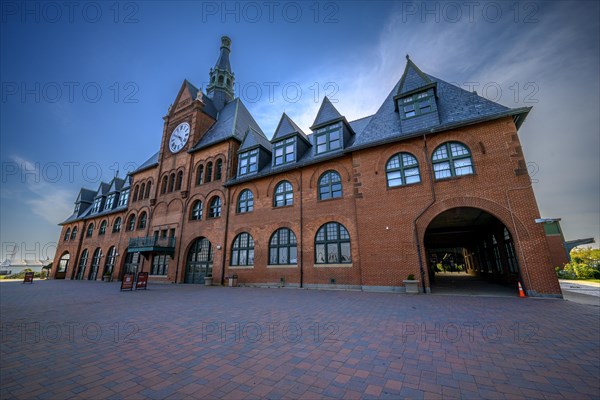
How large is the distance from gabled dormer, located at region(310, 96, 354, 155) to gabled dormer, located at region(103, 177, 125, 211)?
3181cm

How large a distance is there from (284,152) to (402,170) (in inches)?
371

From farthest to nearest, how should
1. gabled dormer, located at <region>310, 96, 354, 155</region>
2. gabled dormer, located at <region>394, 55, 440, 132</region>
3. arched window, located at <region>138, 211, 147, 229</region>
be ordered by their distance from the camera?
arched window, located at <region>138, 211, 147, 229</region>
gabled dormer, located at <region>310, 96, 354, 155</region>
gabled dormer, located at <region>394, 55, 440, 132</region>

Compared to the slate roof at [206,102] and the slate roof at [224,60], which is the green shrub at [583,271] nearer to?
the slate roof at [206,102]

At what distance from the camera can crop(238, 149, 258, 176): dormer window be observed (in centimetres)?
2086

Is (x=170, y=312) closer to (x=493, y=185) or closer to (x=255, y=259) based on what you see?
(x=255, y=259)

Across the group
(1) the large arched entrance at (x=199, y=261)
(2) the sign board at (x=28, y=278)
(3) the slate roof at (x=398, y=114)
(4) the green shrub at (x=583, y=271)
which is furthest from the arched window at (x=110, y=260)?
(4) the green shrub at (x=583, y=271)

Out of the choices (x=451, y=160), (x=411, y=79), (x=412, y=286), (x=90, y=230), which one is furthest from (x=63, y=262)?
(x=451, y=160)

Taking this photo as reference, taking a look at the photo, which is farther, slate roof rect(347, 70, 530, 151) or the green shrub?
the green shrub

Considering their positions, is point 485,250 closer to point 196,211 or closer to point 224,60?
point 196,211

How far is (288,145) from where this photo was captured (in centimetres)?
1944

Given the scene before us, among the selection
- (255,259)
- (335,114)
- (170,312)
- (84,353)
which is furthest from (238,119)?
(84,353)

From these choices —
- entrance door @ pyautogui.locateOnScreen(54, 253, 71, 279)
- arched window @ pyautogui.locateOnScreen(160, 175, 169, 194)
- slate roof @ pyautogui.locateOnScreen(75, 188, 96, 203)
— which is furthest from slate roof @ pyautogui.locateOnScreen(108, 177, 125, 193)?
arched window @ pyautogui.locateOnScreen(160, 175, 169, 194)

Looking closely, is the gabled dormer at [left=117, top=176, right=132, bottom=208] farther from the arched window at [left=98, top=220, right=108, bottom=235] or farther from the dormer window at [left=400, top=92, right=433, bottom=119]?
the dormer window at [left=400, top=92, right=433, bottom=119]

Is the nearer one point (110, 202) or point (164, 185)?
point (164, 185)
